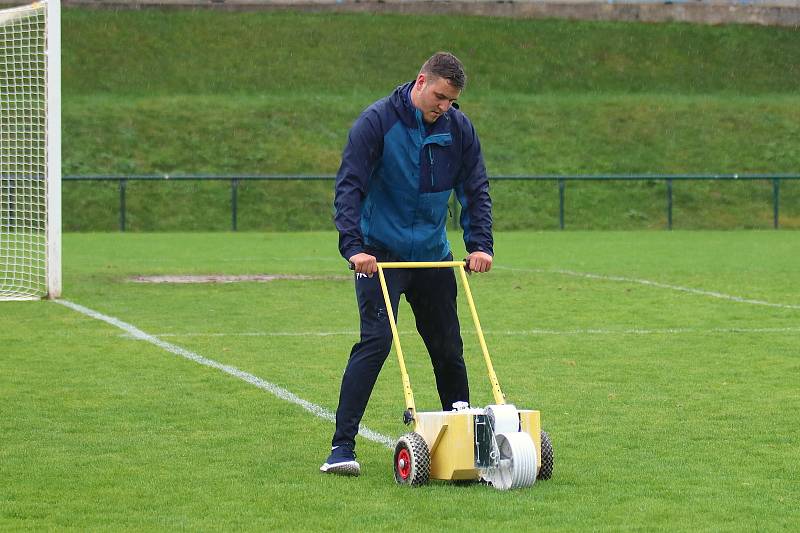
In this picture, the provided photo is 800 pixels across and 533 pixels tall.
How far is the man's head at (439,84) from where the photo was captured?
6812mm

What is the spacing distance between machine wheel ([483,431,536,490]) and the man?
732 millimetres

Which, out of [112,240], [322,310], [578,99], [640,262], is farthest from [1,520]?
[578,99]

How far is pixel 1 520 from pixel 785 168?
119 ft

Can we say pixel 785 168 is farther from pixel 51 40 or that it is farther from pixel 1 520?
pixel 1 520

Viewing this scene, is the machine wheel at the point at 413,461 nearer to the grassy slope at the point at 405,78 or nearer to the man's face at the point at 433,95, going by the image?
the man's face at the point at 433,95

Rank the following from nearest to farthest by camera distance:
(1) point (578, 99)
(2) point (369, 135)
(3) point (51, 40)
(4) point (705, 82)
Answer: (2) point (369, 135)
(3) point (51, 40)
(1) point (578, 99)
(4) point (705, 82)

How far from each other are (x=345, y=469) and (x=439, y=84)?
180cm

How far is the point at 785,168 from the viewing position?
40.4 m

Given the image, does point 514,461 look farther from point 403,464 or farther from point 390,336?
point 390,336

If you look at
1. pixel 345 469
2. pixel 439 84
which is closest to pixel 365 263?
pixel 439 84

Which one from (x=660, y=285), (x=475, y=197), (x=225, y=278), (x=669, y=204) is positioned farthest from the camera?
(x=669, y=204)

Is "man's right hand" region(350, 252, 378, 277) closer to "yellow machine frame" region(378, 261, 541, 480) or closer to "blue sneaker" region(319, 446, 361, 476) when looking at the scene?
"yellow machine frame" region(378, 261, 541, 480)

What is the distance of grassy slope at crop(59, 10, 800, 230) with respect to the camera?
120 feet

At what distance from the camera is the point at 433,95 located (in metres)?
6.88
